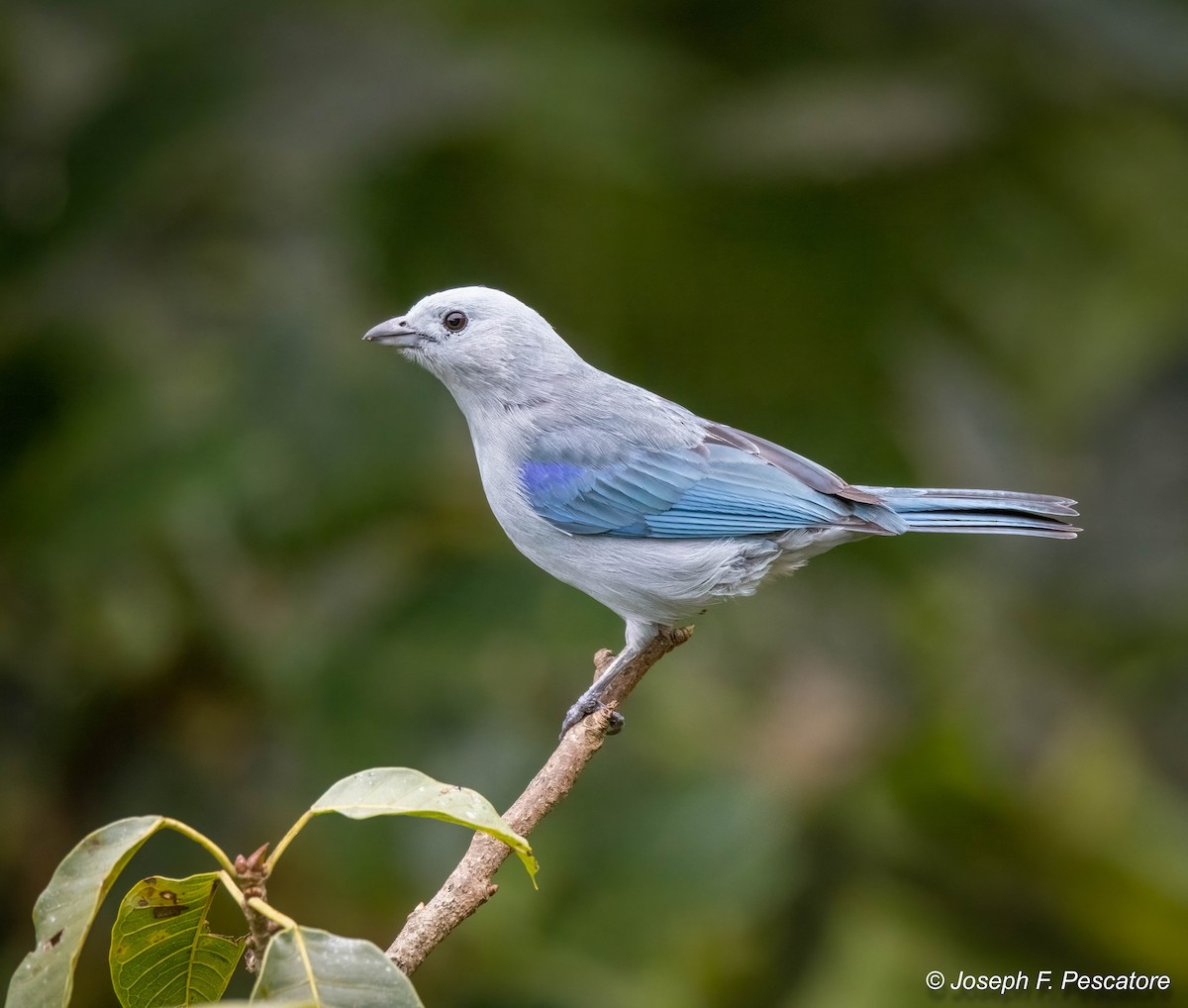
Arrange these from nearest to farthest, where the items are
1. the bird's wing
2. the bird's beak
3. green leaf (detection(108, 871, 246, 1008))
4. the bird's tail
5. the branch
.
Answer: green leaf (detection(108, 871, 246, 1008)) → the branch → the bird's tail → the bird's wing → the bird's beak

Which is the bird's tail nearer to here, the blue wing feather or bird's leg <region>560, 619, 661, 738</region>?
the blue wing feather

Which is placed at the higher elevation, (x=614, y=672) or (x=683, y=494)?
(x=683, y=494)

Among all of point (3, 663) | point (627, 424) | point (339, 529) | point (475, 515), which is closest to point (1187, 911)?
point (627, 424)

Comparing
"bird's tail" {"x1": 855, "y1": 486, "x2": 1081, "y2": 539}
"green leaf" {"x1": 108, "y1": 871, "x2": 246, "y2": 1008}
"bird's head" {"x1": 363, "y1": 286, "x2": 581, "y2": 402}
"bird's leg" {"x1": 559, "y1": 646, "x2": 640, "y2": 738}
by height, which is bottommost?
"green leaf" {"x1": 108, "y1": 871, "x2": 246, "y2": 1008}

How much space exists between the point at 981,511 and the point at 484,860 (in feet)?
6.09

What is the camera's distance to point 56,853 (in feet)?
15.4

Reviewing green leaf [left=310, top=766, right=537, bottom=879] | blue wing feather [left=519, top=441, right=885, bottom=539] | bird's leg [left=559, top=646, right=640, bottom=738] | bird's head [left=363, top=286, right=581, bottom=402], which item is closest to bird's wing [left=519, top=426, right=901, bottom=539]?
blue wing feather [left=519, top=441, right=885, bottom=539]

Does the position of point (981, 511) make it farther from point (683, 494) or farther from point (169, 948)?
point (169, 948)

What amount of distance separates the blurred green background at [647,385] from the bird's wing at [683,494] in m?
0.95

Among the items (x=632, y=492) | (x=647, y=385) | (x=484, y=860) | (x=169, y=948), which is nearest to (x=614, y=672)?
(x=632, y=492)

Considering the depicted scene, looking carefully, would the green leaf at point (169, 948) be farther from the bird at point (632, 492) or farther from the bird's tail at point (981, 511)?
the bird's tail at point (981, 511)

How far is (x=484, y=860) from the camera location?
251cm

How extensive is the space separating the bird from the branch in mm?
621

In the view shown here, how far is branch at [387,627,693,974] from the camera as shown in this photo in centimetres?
237
